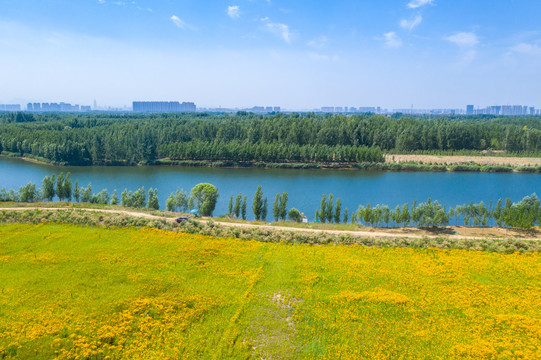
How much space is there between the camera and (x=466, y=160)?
71.4 metres

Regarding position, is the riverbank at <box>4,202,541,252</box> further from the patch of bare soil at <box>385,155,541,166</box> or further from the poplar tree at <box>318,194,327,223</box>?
the patch of bare soil at <box>385,155,541,166</box>

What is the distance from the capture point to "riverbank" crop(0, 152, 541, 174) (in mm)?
64125

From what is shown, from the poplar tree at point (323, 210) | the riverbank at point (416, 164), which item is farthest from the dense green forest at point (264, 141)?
the poplar tree at point (323, 210)

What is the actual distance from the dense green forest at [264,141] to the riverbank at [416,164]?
1.80 metres

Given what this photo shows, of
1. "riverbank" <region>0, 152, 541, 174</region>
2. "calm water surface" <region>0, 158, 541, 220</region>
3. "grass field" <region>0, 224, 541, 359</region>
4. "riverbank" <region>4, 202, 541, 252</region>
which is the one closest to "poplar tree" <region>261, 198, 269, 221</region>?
"calm water surface" <region>0, 158, 541, 220</region>

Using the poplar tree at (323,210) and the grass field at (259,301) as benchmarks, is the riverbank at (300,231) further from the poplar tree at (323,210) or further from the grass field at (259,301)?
the poplar tree at (323,210)

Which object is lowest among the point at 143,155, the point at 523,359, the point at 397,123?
the point at 523,359

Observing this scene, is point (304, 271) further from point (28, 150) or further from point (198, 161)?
point (28, 150)

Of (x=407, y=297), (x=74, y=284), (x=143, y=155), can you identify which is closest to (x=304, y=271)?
(x=407, y=297)

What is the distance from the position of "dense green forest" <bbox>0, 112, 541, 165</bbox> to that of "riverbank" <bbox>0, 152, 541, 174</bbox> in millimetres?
1796

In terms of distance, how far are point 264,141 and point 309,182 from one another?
28.9 m

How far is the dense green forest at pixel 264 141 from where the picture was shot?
6938 centimetres

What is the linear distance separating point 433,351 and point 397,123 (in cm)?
8696

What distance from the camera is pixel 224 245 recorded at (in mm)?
24484
